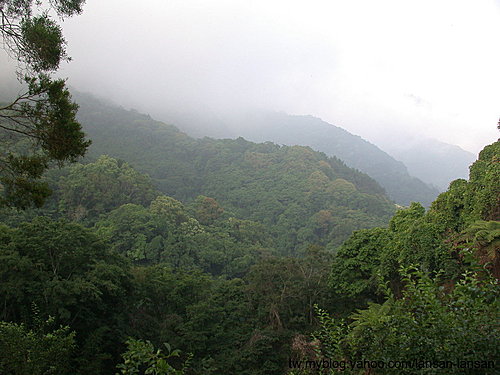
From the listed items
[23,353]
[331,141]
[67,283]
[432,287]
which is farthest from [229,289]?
[331,141]

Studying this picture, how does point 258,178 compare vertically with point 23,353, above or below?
above

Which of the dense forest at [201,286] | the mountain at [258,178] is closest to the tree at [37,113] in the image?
the dense forest at [201,286]

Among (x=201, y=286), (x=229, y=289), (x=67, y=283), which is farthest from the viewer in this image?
(x=229, y=289)

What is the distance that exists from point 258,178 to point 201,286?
56352mm

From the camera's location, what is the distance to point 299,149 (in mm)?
80188

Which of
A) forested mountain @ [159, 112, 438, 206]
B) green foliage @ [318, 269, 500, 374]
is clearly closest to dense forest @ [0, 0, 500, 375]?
green foliage @ [318, 269, 500, 374]

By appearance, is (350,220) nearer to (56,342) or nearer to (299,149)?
(299,149)

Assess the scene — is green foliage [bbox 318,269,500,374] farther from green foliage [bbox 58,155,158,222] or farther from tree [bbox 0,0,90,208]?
green foliage [bbox 58,155,158,222]

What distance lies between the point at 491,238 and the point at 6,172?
9269 mm

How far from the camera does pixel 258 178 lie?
241 feet

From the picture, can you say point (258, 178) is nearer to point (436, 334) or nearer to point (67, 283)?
point (67, 283)

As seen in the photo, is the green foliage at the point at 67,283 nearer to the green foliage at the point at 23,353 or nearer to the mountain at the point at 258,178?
the green foliage at the point at 23,353

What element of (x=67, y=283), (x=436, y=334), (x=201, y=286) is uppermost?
(x=436, y=334)

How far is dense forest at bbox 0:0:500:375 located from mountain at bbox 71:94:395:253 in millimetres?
21455
